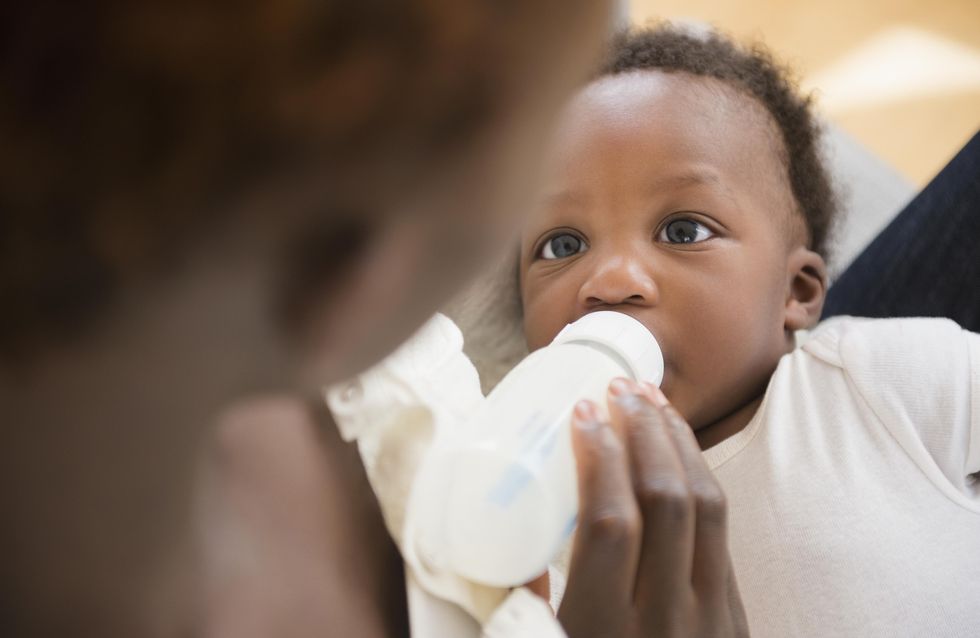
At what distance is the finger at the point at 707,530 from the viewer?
2.02 ft

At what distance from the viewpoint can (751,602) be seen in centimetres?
87

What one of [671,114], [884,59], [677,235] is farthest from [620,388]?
[884,59]

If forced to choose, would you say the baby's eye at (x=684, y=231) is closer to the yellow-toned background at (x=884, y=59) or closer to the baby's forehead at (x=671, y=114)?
the baby's forehead at (x=671, y=114)

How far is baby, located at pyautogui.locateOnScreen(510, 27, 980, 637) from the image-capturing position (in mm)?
845

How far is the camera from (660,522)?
584 mm

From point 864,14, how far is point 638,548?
228cm

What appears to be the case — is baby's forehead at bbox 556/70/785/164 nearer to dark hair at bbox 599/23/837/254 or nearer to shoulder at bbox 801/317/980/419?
dark hair at bbox 599/23/837/254

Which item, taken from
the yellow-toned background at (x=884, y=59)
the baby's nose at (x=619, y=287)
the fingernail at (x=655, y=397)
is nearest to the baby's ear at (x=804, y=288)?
the baby's nose at (x=619, y=287)

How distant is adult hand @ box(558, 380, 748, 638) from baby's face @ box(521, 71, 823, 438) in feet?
0.93

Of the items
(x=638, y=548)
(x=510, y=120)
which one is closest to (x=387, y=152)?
(x=510, y=120)

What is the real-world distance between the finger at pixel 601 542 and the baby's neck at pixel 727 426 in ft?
1.41

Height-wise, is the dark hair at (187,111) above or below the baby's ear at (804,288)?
above

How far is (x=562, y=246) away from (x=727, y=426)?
0.88 ft

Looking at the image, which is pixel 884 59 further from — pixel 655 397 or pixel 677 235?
pixel 655 397
